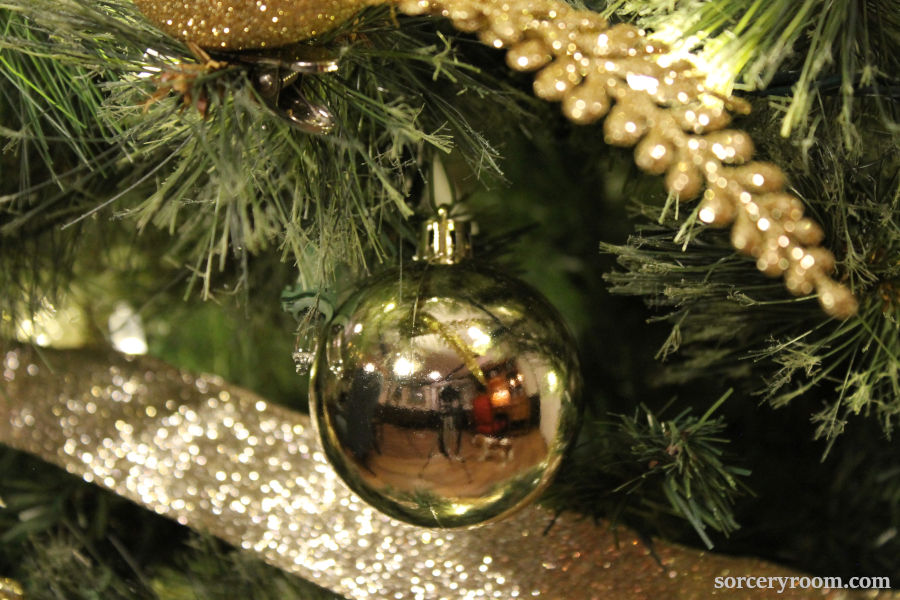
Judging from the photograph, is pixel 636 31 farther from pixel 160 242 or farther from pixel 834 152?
pixel 160 242

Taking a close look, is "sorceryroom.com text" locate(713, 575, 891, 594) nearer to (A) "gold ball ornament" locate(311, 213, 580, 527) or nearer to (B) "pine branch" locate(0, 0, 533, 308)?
(A) "gold ball ornament" locate(311, 213, 580, 527)

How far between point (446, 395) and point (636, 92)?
15cm

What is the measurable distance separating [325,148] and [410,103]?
0.18ft

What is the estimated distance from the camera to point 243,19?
0.95 feet

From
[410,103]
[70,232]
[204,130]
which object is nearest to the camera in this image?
[204,130]

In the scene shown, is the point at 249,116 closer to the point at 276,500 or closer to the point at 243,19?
the point at 243,19

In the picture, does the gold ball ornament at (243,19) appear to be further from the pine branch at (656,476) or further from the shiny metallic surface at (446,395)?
the pine branch at (656,476)

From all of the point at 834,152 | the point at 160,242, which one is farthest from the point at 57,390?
the point at 834,152

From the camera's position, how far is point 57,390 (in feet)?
2.03

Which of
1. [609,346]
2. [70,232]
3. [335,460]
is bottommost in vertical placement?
[609,346]

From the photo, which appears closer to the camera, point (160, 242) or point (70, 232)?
point (70, 232)

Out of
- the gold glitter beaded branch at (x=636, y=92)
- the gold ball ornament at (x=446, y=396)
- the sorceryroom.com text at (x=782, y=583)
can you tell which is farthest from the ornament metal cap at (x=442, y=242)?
the sorceryroom.com text at (x=782, y=583)

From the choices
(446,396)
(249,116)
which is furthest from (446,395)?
(249,116)

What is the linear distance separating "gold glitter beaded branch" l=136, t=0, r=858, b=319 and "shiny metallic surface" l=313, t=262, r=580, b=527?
120 millimetres
